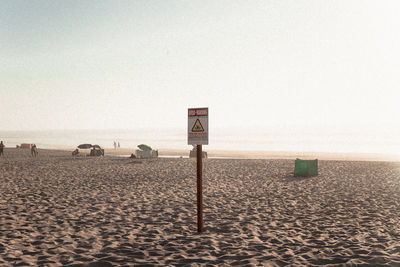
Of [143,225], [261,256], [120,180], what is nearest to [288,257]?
[261,256]

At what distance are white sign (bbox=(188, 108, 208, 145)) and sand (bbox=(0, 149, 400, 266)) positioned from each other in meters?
2.04

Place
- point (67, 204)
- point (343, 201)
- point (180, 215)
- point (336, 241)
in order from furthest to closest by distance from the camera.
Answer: point (343, 201) → point (67, 204) → point (180, 215) → point (336, 241)

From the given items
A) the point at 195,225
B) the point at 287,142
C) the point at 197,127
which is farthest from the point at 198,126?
the point at 287,142

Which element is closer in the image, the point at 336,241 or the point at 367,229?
the point at 336,241

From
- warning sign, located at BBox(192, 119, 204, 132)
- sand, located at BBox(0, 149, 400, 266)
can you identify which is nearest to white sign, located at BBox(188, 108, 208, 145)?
warning sign, located at BBox(192, 119, 204, 132)

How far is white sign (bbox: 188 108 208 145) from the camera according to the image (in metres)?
6.99

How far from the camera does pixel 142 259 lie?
18.6 feet

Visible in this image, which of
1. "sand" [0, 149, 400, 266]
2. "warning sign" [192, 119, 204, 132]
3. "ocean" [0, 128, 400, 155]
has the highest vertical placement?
"ocean" [0, 128, 400, 155]

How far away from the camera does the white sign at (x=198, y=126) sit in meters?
6.99

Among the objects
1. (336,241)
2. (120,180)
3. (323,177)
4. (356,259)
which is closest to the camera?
(356,259)

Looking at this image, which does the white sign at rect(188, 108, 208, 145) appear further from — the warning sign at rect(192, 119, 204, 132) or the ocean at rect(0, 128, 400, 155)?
the ocean at rect(0, 128, 400, 155)

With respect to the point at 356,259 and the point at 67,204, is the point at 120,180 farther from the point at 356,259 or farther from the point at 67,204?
the point at 356,259

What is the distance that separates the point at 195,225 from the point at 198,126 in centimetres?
256

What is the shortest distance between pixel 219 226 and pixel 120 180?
910 cm
